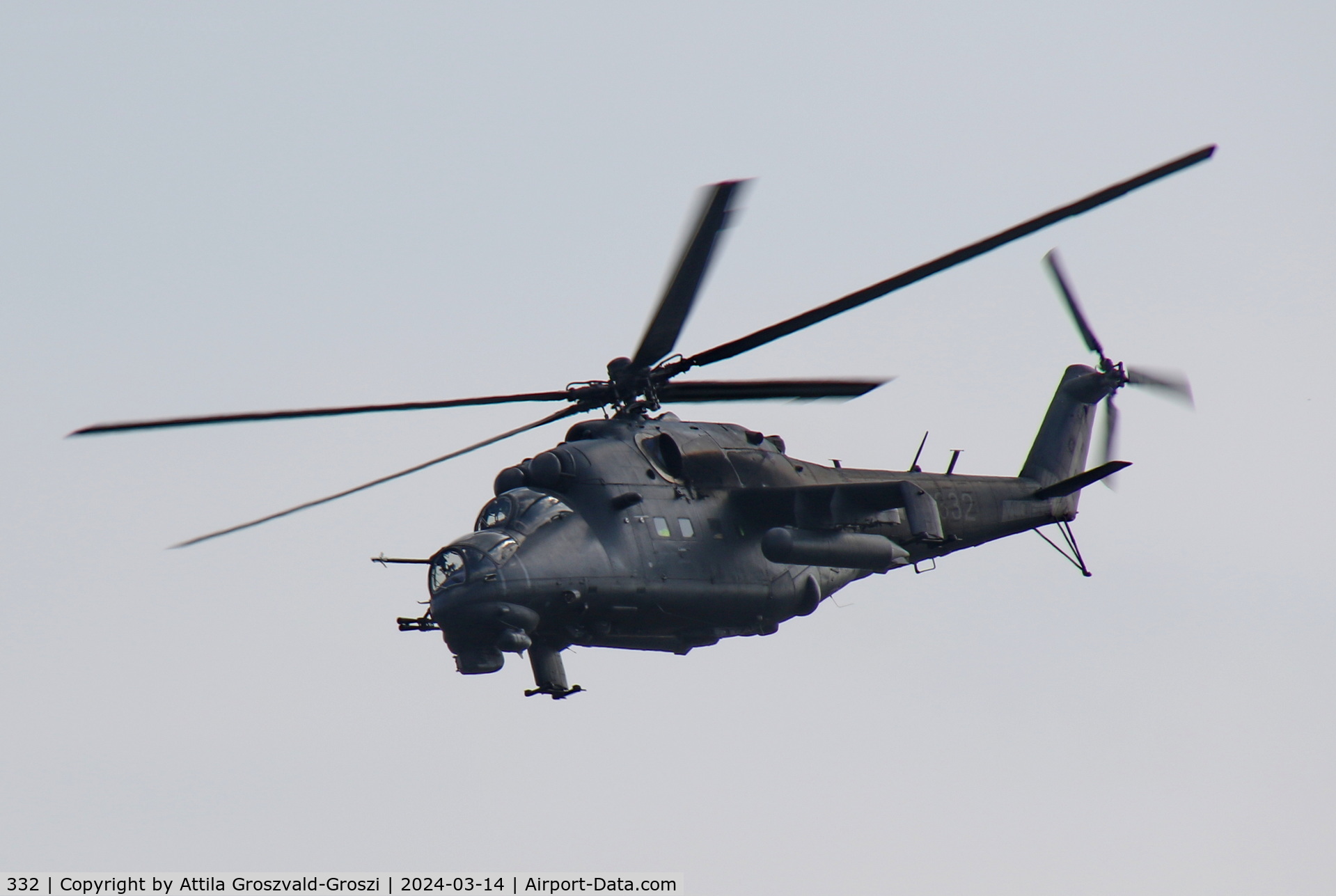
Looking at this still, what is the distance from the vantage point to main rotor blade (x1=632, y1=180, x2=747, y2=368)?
22.6 metres

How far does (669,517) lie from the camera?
25375mm

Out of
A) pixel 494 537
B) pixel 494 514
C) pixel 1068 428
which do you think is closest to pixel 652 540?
pixel 494 514

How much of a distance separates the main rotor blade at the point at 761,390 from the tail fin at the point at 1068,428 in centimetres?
994

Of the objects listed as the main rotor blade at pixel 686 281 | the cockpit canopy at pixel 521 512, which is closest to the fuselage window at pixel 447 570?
the cockpit canopy at pixel 521 512

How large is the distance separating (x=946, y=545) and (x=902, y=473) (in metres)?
1.57

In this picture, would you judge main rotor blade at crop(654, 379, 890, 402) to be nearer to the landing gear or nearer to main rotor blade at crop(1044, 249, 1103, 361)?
the landing gear

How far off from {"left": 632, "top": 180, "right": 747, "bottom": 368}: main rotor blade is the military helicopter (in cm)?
3

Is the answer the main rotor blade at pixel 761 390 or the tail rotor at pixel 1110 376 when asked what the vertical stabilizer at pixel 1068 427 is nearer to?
the tail rotor at pixel 1110 376

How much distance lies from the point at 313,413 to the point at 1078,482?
14.8 m

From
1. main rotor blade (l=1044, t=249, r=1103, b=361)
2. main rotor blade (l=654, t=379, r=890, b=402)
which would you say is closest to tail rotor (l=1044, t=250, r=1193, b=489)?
main rotor blade (l=1044, t=249, r=1103, b=361)

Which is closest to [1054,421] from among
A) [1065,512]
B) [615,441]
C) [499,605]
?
[1065,512]

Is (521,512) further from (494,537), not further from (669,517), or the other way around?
(669,517)

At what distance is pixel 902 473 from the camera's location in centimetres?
2934

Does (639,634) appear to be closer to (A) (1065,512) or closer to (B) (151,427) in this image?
(B) (151,427)
